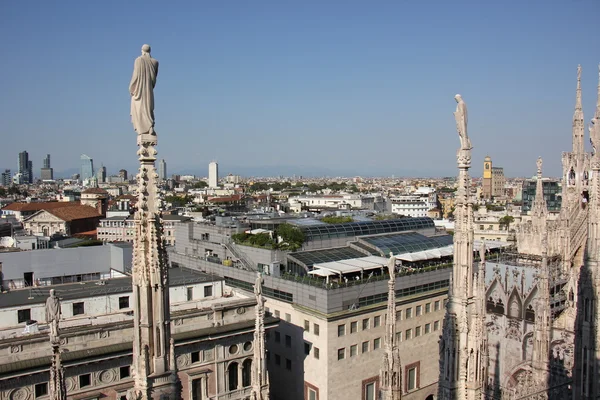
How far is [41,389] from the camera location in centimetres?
2097

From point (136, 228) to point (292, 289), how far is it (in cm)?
2530

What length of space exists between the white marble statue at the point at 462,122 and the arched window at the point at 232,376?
2077cm

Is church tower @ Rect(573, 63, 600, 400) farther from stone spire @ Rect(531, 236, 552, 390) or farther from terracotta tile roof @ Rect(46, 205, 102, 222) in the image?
terracotta tile roof @ Rect(46, 205, 102, 222)

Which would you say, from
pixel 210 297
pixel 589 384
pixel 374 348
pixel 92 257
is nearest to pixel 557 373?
pixel 589 384

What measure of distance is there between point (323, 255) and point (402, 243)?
25.3 ft

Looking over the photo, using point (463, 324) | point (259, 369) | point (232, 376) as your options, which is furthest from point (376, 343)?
point (463, 324)

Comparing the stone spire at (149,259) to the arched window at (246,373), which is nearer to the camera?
the stone spire at (149,259)

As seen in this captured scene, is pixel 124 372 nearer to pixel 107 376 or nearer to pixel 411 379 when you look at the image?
pixel 107 376

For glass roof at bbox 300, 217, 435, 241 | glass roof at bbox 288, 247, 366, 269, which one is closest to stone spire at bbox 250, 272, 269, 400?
glass roof at bbox 288, 247, 366, 269

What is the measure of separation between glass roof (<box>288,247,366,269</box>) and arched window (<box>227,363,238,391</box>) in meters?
9.34

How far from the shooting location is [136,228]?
7.22 meters

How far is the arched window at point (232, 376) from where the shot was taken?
26469 millimetres

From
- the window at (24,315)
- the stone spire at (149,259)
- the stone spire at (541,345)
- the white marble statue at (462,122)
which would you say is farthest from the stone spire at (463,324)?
the window at (24,315)

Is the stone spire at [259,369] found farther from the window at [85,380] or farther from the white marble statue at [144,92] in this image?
the window at [85,380]
